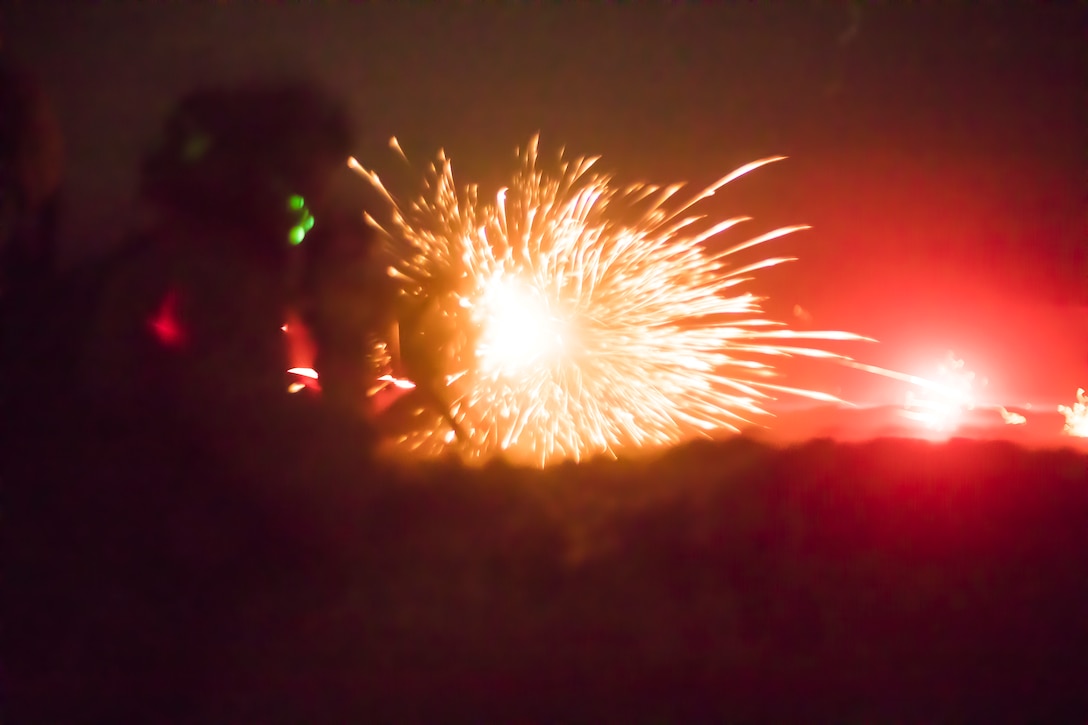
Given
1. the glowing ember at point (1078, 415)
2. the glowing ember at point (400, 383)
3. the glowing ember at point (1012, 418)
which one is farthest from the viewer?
the glowing ember at point (1012, 418)

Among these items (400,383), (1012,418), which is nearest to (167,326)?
(400,383)

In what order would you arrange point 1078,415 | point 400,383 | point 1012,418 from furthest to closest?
point 1012,418
point 1078,415
point 400,383

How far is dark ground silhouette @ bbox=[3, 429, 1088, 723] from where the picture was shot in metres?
2.29

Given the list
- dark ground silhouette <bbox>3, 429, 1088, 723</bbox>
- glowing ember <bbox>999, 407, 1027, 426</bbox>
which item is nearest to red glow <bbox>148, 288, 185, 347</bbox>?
dark ground silhouette <bbox>3, 429, 1088, 723</bbox>

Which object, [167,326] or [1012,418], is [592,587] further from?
[1012,418]

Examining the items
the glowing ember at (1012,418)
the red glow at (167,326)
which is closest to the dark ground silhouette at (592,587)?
the red glow at (167,326)

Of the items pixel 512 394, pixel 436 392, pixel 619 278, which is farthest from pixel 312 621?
pixel 619 278

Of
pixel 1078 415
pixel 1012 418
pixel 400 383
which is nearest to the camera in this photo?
pixel 400 383

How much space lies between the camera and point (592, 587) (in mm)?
2463

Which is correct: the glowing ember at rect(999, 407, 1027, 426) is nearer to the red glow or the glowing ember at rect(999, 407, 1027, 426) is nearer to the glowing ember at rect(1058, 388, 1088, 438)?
the glowing ember at rect(1058, 388, 1088, 438)

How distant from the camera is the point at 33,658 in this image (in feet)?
7.70

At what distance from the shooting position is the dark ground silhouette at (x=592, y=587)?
2295 mm

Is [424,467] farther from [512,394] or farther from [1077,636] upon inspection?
[512,394]

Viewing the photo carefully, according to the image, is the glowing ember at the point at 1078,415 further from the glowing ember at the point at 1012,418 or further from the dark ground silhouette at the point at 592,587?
the dark ground silhouette at the point at 592,587
